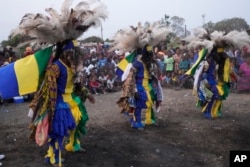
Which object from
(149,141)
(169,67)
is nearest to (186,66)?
(169,67)

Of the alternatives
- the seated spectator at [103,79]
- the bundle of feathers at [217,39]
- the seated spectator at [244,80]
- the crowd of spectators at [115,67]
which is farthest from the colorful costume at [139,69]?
the seated spectator at [103,79]

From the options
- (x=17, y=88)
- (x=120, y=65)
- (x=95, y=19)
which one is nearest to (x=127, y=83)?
(x=120, y=65)

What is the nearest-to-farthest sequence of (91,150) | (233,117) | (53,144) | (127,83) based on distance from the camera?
(53,144) < (91,150) < (127,83) < (233,117)

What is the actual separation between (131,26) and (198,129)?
2564 millimetres

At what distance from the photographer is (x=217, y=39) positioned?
8.90m

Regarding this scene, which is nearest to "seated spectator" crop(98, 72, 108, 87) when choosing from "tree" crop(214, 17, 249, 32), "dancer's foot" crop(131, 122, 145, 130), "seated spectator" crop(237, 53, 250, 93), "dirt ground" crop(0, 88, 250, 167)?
"dirt ground" crop(0, 88, 250, 167)

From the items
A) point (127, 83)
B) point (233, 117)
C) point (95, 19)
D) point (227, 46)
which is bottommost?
point (233, 117)

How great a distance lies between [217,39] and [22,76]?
4.87 meters

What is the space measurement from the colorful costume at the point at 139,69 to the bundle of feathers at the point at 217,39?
1027 mm

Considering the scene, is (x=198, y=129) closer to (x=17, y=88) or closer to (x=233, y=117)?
(x=233, y=117)

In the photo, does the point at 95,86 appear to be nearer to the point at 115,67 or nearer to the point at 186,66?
the point at 115,67

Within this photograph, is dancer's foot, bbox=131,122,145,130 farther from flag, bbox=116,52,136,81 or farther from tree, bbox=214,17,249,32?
tree, bbox=214,17,249,32

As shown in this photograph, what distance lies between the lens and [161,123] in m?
8.80

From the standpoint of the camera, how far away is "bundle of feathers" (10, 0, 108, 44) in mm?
5668
